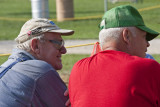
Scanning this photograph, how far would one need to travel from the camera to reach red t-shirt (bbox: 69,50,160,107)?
221 centimetres

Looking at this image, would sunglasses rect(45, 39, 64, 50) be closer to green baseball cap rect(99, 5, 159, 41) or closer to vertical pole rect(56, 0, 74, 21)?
green baseball cap rect(99, 5, 159, 41)

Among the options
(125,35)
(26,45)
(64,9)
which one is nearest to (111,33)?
(125,35)

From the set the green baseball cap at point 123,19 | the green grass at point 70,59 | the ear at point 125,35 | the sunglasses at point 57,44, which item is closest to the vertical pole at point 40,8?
the green grass at point 70,59

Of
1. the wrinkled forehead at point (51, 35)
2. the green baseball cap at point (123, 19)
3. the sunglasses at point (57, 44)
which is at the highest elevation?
the green baseball cap at point (123, 19)

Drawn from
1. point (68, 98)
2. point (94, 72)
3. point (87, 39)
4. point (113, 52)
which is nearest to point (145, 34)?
point (113, 52)

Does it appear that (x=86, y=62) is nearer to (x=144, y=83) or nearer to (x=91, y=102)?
(x=91, y=102)

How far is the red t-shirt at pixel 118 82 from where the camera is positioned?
2205 millimetres

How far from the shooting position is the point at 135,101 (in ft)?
7.25

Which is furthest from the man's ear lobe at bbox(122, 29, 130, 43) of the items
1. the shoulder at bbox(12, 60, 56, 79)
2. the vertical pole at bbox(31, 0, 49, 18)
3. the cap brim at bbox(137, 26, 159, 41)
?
the vertical pole at bbox(31, 0, 49, 18)

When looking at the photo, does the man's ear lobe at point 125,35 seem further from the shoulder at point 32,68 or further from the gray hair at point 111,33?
the shoulder at point 32,68

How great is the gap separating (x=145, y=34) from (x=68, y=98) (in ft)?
2.37

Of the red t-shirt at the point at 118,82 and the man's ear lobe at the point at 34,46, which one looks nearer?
the red t-shirt at the point at 118,82

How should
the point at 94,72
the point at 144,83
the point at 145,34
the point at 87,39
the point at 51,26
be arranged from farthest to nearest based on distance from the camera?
the point at 87,39, the point at 51,26, the point at 145,34, the point at 94,72, the point at 144,83

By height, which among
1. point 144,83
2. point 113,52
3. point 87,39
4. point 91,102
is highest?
point 113,52
